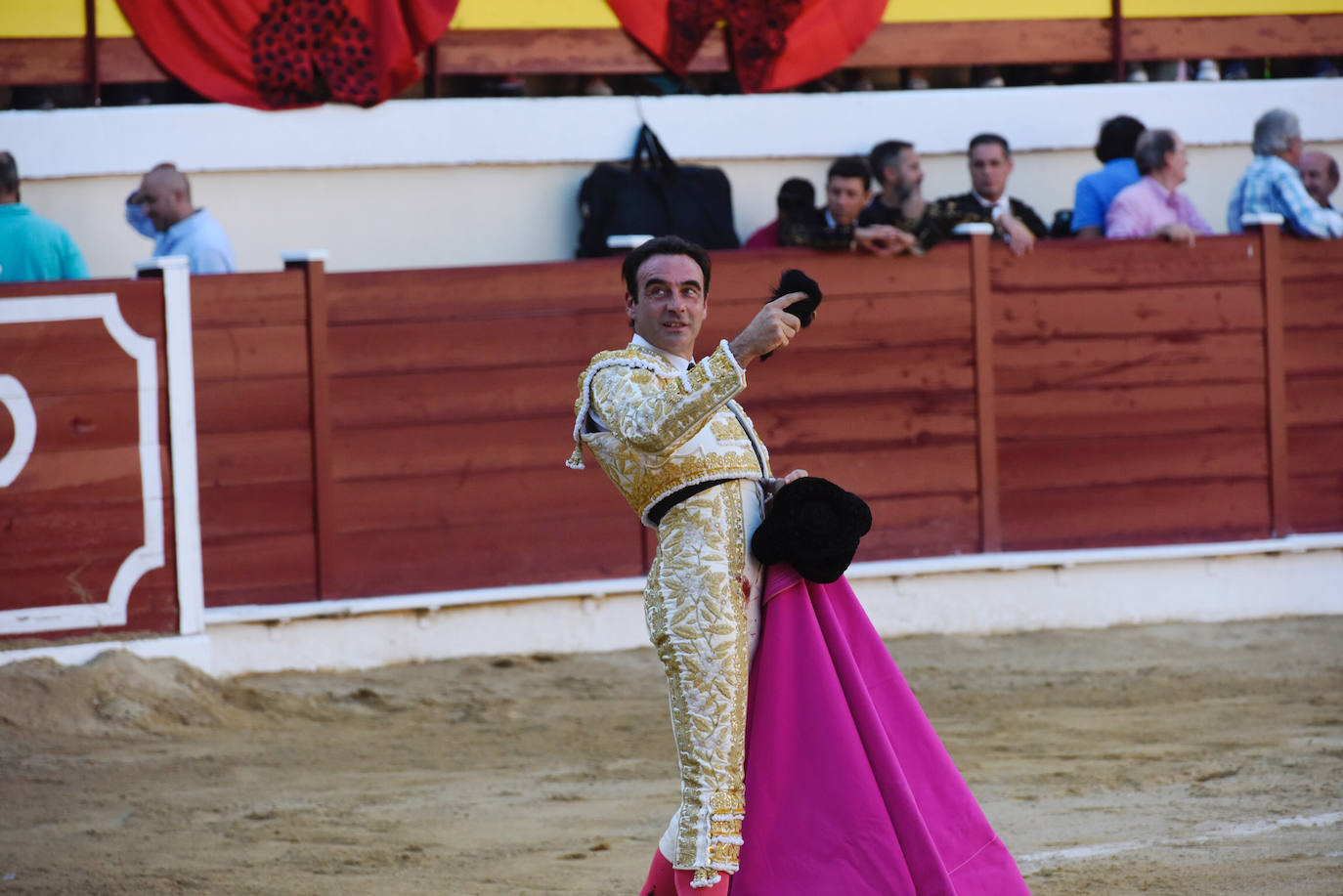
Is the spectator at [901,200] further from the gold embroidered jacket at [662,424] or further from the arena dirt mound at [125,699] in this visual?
the gold embroidered jacket at [662,424]

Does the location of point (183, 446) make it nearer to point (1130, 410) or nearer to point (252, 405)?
point (252, 405)

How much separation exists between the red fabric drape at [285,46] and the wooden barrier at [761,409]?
1.33 metres

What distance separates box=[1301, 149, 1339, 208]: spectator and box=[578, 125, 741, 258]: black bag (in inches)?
98.2

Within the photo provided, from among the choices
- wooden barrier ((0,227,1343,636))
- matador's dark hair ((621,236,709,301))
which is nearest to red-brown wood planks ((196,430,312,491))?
wooden barrier ((0,227,1343,636))

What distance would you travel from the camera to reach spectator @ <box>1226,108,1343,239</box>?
292 inches

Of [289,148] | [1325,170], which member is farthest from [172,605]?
[1325,170]

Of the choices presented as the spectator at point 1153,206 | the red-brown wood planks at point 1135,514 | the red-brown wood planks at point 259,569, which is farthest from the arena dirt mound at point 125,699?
the spectator at point 1153,206

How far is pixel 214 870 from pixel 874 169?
414cm

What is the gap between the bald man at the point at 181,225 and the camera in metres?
6.30

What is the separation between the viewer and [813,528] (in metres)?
2.94

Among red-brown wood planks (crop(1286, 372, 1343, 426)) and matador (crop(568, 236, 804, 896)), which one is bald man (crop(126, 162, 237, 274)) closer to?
matador (crop(568, 236, 804, 896))

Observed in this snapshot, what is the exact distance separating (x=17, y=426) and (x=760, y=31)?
377cm

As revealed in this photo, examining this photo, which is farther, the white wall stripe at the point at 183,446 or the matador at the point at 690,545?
the white wall stripe at the point at 183,446

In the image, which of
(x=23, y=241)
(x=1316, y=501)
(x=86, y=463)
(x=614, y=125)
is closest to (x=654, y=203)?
(x=614, y=125)
